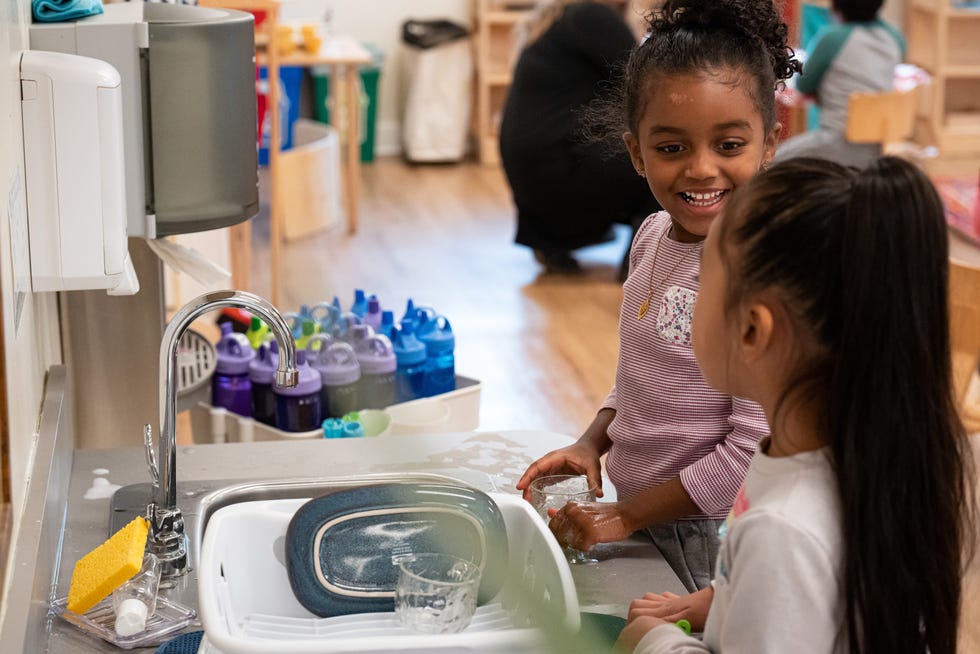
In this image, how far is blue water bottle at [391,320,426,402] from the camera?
231cm

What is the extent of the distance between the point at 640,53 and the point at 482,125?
201 inches

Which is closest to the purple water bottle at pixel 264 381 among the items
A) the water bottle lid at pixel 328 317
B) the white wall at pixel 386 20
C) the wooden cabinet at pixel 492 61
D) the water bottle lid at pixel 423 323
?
the water bottle lid at pixel 328 317

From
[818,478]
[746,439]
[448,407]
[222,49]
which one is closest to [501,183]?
[448,407]

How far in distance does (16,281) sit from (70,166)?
19 centimetres

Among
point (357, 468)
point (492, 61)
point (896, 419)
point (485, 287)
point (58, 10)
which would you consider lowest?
point (485, 287)

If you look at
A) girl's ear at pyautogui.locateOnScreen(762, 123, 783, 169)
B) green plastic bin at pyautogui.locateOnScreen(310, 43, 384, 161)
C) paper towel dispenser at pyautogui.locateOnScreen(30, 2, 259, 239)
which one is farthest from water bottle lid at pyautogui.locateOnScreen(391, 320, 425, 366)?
green plastic bin at pyautogui.locateOnScreen(310, 43, 384, 161)

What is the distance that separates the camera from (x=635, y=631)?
1.06 m

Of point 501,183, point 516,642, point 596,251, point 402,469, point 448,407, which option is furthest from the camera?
point 501,183

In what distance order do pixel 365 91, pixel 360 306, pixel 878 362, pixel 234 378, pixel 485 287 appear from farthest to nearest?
pixel 365 91 < pixel 485 287 < pixel 360 306 < pixel 234 378 < pixel 878 362

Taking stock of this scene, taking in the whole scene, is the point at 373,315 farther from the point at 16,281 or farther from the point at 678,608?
the point at 678,608

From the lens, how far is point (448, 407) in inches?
91.0

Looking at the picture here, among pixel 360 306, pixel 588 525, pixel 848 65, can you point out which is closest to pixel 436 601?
pixel 588 525

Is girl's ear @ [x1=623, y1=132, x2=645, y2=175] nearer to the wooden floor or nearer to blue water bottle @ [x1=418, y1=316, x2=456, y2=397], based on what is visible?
blue water bottle @ [x1=418, y1=316, x2=456, y2=397]

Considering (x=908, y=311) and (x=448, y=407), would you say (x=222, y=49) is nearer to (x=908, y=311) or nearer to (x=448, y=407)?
(x=448, y=407)
